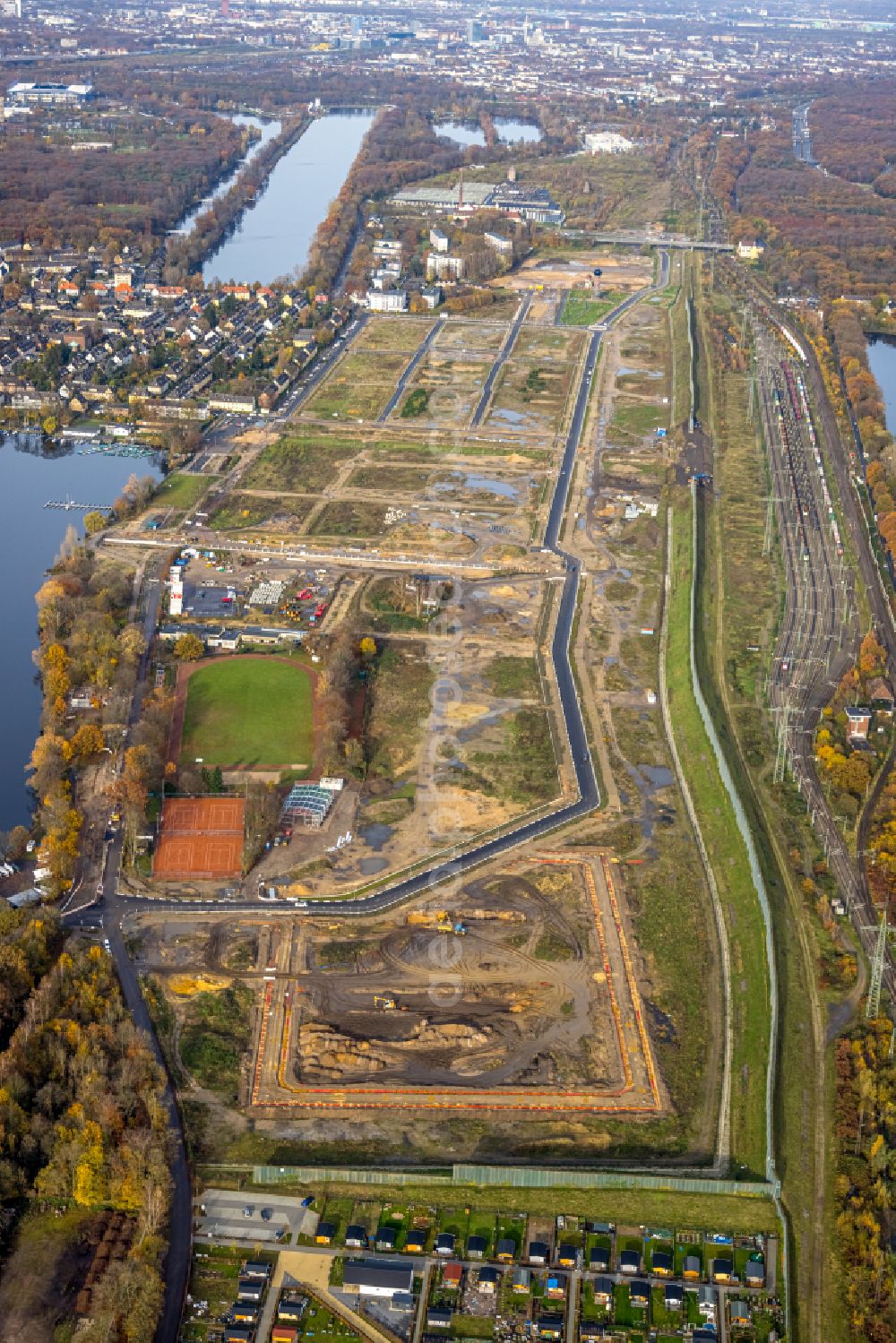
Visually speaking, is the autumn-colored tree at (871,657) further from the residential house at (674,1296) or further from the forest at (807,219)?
the forest at (807,219)

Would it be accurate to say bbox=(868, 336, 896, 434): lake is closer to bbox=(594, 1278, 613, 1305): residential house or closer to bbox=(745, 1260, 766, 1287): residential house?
bbox=(745, 1260, 766, 1287): residential house

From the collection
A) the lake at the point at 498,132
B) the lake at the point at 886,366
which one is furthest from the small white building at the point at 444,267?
the lake at the point at 498,132

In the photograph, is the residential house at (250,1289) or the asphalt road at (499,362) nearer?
the residential house at (250,1289)

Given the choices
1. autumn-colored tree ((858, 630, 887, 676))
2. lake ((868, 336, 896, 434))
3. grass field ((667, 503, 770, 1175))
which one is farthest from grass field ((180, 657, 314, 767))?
lake ((868, 336, 896, 434))

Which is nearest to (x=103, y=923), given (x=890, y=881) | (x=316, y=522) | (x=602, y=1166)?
(x=602, y=1166)

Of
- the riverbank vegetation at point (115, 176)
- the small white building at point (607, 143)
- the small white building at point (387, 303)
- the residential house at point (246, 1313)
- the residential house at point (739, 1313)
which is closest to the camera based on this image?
the residential house at point (246, 1313)

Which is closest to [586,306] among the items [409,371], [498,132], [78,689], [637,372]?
[637,372]

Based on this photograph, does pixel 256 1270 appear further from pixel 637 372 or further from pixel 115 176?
pixel 115 176

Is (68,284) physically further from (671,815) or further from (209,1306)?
(209,1306)
